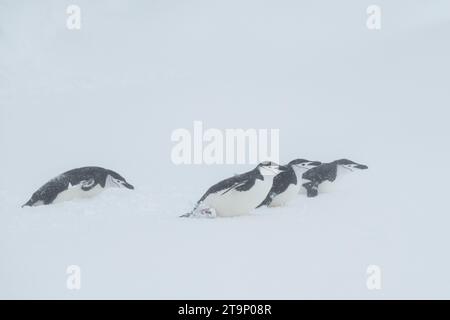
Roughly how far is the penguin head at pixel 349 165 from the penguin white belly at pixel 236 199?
124 centimetres

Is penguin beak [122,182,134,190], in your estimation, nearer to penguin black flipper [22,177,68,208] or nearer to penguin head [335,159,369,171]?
penguin black flipper [22,177,68,208]

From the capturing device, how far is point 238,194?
338cm

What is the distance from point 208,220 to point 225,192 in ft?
0.63

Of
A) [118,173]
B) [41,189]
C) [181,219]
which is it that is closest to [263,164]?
[181,219]

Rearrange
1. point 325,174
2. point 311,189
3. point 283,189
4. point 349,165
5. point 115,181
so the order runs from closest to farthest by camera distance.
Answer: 1. point 283,189
2. point 115,181
3. point 311,189
4. point 325,174
5. point 349,165

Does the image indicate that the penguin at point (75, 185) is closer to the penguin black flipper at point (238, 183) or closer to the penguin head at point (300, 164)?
the penguin black flipper at point (238, 183)

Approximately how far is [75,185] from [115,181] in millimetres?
301

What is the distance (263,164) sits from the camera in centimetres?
346

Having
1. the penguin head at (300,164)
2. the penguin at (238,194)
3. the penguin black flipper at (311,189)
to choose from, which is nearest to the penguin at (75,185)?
the penguin at (238,194)

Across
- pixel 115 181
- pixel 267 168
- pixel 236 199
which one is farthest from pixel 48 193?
pixel 267 168

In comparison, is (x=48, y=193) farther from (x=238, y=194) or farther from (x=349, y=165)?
(x=349, y=165)

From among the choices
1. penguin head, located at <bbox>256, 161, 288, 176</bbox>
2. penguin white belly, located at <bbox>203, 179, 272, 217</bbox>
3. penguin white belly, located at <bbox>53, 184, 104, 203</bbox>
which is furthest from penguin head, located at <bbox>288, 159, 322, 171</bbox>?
penguin white belly, located at <bbox>53, 184, 104, 203</bbox>
